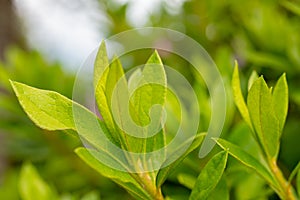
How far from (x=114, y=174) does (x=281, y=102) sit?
0.14 m

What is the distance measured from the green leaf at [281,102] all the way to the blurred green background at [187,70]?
102mm

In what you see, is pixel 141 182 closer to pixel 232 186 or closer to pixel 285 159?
pixel 232 186

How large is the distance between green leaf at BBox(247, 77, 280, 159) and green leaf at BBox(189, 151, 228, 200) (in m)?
0.05

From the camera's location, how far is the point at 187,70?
3.03ft

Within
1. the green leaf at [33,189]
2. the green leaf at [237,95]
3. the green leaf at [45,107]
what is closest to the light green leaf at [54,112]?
the green leaf at [45,107]

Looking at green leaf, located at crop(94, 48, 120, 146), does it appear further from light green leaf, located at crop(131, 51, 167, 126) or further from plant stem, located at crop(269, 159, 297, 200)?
plant stem, located at crop(269, 159, 297, 200)

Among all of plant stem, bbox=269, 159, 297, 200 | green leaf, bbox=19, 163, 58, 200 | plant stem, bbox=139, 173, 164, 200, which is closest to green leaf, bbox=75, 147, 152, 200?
plant stem, bbox=139, 173, 164, 200

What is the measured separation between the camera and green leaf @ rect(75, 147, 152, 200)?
1.16 ft

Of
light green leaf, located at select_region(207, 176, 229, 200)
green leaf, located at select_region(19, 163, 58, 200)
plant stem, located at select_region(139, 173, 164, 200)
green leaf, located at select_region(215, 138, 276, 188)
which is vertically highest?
green leaf, located at select_region(215, 138, 276, 188)

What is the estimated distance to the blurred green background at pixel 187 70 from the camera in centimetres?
58

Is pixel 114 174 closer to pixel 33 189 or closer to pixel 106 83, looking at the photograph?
pixel 106 83

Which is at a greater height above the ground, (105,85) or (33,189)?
(105,85)

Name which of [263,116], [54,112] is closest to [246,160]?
[263,116]

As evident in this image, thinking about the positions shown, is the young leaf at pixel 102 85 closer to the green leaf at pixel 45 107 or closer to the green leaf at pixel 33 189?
the green leaf at pixel 45 107
